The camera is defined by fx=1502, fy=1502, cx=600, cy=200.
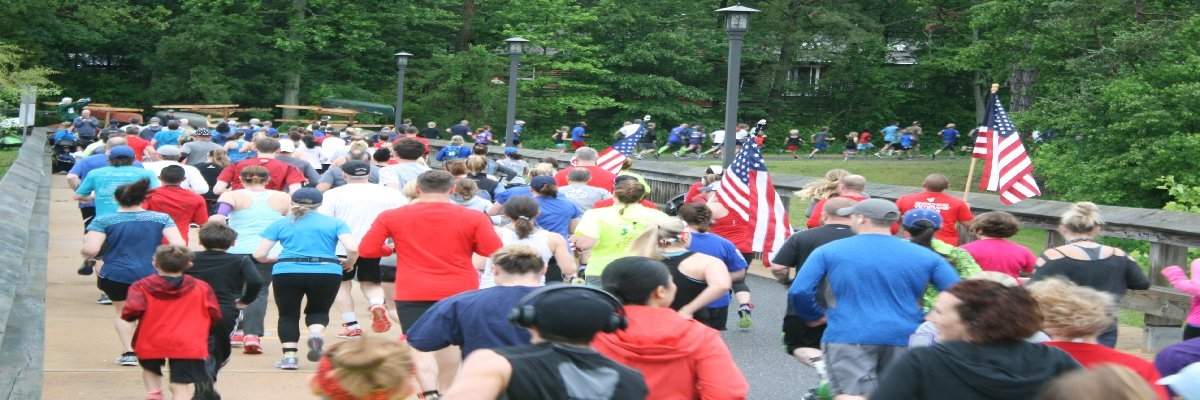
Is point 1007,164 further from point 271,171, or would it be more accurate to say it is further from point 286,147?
point 286,147

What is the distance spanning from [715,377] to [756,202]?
8588 millimetres

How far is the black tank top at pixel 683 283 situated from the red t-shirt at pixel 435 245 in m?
1.07

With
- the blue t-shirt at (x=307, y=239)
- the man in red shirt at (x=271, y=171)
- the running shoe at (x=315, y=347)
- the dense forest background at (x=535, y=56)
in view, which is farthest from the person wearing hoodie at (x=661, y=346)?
the dense forest background at (x=535, y=56)

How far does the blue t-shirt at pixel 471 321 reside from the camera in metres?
6.20

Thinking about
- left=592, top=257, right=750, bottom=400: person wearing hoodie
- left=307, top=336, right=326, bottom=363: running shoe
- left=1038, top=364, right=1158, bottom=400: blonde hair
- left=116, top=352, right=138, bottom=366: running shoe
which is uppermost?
left=1038, top=364, right=1158, bottom=400: blonde hair

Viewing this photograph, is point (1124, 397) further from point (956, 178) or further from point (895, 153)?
point (895, 153)

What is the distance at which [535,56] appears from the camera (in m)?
57.0

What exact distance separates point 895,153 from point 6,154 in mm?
31984

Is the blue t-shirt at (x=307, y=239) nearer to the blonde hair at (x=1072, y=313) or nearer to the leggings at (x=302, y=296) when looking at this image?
the leggings at (x=302, y=296)

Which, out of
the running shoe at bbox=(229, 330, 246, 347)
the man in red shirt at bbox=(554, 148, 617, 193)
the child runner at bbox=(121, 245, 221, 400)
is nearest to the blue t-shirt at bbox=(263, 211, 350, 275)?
the child runner at bbox=(121, 245, 221, 400)

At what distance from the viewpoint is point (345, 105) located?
54188 millimetres

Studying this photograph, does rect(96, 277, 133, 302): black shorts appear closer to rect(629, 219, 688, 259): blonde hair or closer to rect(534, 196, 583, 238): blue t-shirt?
rect(534, 196, 583, 238): blue t-shirt

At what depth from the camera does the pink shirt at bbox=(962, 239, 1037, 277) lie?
8.78 metres

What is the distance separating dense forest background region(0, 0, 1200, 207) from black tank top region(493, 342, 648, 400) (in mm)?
45677
